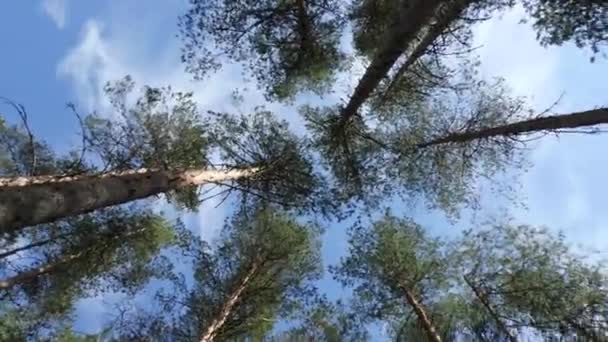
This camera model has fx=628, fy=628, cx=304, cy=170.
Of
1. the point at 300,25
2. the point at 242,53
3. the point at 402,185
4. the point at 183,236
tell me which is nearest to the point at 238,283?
the point at 183,236

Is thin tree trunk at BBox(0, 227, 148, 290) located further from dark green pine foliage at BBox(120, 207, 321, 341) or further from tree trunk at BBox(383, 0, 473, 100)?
tree trunk at BBox(383, 0, 473, 100)

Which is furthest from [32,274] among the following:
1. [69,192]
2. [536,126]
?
[536,126]

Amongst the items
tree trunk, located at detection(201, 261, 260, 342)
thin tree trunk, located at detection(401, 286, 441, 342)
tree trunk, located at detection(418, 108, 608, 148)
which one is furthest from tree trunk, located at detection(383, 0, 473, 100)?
tree trunk, located at detection(201, 261, 260, 342)

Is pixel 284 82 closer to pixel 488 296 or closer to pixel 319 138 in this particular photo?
pixel 319 138

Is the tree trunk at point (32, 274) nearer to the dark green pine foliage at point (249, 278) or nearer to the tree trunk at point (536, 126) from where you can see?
the dark green pine foliage at point (249, 278)

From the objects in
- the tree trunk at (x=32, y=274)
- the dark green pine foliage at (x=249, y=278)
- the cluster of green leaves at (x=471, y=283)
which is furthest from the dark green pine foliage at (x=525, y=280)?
the tree trunk at (x=32, y=274)

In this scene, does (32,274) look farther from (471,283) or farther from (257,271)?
(471,283)

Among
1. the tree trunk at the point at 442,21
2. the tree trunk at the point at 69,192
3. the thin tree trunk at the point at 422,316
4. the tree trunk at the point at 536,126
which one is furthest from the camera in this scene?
the thin tree trunk at the point at 422,316

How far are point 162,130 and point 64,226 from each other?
2658 mm

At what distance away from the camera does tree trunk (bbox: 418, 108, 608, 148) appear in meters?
8.23

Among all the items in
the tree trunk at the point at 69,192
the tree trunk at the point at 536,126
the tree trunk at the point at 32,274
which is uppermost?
the tree trunk at the point at 536,126

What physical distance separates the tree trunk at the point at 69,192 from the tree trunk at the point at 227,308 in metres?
2.71

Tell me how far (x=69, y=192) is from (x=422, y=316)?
6.17m

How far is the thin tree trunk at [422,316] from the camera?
9.33 m
